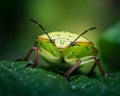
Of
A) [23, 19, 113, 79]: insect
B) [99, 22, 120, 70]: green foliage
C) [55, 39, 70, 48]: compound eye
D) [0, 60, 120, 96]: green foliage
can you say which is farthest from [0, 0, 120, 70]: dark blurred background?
[0, 60, 120, 96]: green foliage

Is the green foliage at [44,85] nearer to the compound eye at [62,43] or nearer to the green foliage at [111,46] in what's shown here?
the compound eye at [62,43]

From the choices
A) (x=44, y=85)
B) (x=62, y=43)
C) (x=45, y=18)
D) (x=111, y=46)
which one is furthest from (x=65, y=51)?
(x=45, y=18)

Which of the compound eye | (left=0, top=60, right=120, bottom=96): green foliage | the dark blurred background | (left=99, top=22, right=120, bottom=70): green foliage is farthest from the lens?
the dark blurred background

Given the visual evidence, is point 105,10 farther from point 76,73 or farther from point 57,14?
point 76,73

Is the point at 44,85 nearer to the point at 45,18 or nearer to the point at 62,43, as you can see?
the point at 62,43

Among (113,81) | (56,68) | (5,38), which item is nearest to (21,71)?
(56,68)

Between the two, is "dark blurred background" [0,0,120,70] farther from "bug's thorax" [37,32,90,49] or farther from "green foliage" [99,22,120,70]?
"bug's thorax" [37,32,90,49]
